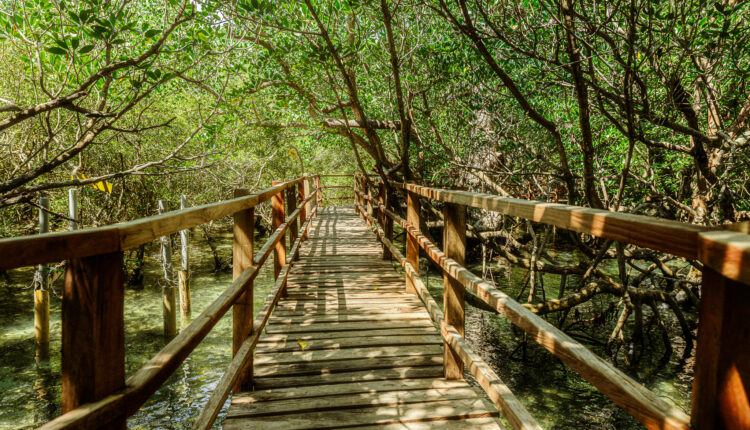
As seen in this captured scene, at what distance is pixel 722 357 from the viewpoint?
928 millimetres

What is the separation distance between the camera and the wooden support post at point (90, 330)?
113 centimetres

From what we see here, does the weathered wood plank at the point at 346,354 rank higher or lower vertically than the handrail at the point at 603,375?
lower

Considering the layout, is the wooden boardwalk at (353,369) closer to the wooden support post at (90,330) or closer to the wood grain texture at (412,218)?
the wood grain texture at (412,218)

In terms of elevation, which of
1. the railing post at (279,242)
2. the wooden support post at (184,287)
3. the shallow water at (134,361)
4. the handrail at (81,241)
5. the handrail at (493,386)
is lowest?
the shallow water at (134,361)

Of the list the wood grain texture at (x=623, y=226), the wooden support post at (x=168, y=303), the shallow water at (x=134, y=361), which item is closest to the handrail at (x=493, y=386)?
the wood grain texture at (x=623, y=226)

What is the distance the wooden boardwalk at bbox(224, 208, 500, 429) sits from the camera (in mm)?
2615

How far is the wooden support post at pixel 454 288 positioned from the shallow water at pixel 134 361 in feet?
16.0

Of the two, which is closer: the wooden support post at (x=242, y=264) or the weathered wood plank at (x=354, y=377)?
the wooden support post at (x=242, y=264)

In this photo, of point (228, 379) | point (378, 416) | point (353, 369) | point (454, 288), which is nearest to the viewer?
point (228, 379)

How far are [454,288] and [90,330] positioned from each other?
2.36m

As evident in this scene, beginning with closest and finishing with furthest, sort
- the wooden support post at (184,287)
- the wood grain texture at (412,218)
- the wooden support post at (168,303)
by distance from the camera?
the wood grain texture at (412,218) → the wooden support post at (168,303) → the wooden support post at (184,287)

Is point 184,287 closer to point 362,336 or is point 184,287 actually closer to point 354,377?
point 362,336

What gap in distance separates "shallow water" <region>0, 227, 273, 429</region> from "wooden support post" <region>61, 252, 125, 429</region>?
5.99 m

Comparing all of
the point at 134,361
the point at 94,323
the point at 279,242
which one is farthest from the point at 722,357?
the point at 134,361
